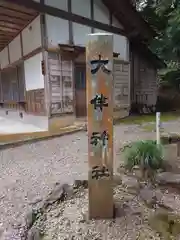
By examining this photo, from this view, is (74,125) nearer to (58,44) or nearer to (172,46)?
(58,44)

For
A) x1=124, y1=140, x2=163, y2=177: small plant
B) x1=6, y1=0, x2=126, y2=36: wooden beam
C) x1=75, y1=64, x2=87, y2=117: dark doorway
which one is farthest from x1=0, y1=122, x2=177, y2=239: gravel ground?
x1=6, y1=0, x2=126, y2=36: wooden beam

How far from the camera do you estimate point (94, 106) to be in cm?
209

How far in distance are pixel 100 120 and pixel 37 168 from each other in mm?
2278

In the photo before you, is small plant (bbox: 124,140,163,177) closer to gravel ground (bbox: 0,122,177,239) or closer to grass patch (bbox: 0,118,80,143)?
gravel ground (bbox: 0,122,177,239)

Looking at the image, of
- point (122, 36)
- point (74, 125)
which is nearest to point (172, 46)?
point (122, 36)

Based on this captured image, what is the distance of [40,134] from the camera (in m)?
6.29

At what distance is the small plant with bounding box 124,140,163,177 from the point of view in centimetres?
323

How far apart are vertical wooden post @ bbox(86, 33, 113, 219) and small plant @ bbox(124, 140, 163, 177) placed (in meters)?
1.17

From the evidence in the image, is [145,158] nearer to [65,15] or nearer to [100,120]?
[100,120]

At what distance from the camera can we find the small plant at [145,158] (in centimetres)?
323

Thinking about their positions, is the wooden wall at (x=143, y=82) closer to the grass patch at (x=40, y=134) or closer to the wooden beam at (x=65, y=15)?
the wooden beam at (x=65, y=15)

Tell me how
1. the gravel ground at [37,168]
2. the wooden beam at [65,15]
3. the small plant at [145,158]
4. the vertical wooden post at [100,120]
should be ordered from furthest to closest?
the wooden beam at [65,15] < the small plant at [145,158] < the gravel ground at [37,168] < the vertical wooden post at [100,120]

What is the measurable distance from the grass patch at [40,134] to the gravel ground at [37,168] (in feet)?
1.69

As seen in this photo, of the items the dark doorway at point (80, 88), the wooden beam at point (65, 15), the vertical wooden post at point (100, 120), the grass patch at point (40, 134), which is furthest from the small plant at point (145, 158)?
the wooden beam at point (65, 15)
